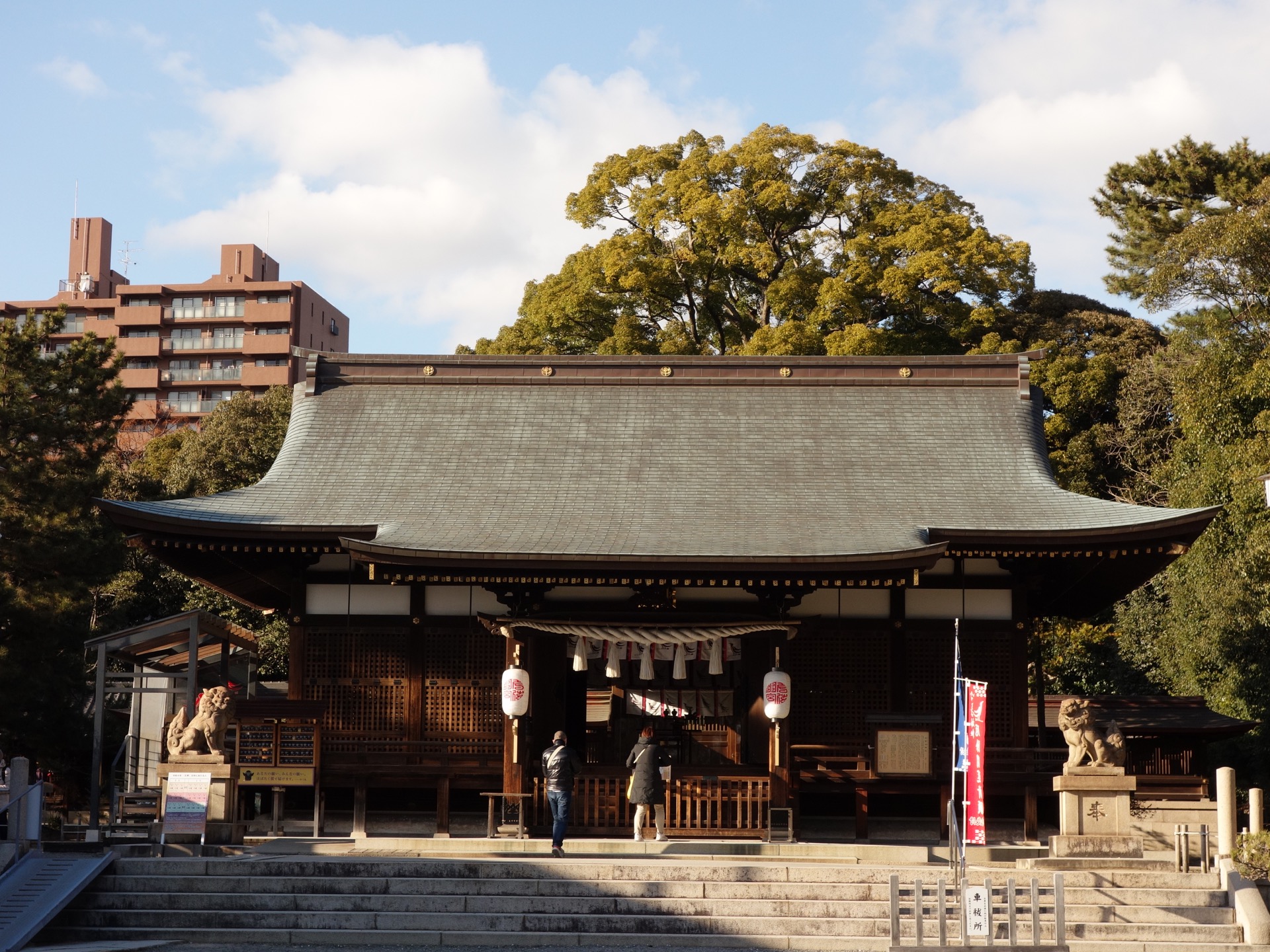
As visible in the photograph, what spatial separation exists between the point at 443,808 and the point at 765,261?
851 inches

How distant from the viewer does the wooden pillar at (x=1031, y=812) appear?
1673 cm

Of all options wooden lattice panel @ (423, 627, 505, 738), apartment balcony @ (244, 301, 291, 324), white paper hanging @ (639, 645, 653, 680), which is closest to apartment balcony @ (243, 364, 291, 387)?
apartment balcony @ (244, 301, 291, 324)

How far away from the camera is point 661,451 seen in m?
19.6

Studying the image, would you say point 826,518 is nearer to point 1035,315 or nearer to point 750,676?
point 750,676

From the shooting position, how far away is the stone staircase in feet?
41.1

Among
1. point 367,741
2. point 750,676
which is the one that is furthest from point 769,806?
point 367,741

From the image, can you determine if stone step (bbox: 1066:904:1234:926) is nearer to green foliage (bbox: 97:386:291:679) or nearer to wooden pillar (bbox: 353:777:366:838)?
wooden pillar (bbox: 353:777:366:838)

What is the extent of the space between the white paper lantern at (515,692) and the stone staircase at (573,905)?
261cm

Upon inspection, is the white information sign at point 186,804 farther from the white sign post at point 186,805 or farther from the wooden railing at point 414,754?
the wooden railing at point 414,754

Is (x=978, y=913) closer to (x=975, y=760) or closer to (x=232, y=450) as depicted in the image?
(x=975, y=760)

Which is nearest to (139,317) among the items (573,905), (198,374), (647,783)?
(198,374)

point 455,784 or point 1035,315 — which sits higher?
point 1035,315

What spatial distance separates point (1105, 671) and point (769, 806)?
1540cm

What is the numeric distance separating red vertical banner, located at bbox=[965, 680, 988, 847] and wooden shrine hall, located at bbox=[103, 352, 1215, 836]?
259 cm
